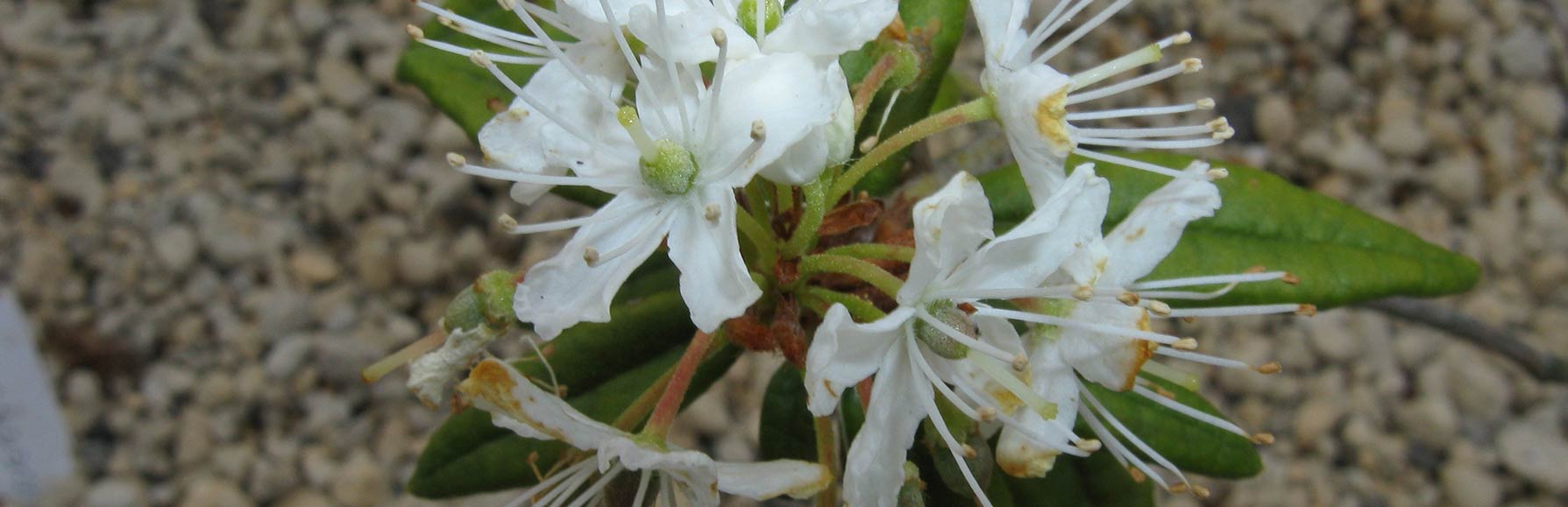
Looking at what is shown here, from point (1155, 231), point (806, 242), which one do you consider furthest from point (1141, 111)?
point (806, 242)

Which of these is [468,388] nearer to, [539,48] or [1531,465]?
[539,48]

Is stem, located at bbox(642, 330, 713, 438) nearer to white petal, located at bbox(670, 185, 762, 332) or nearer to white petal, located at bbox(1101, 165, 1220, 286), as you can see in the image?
white petal, located at bbox(670, 185, 762, 332)

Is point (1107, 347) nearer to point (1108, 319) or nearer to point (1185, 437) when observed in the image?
point (1108, 319)

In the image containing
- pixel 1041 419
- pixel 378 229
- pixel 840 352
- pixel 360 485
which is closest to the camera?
→ pixel 840 352

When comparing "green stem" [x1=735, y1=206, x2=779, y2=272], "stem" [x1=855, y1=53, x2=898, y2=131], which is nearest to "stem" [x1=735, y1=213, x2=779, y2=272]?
"green stem" [x1=735, y1=206, x2=779, y2=272]

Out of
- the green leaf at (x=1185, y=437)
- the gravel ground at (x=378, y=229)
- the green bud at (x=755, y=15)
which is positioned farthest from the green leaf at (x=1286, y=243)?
the gravel ground at (x=378, y=229)

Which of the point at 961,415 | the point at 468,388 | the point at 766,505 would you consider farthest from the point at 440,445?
the point at 766,505

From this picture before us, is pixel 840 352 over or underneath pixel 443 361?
over
